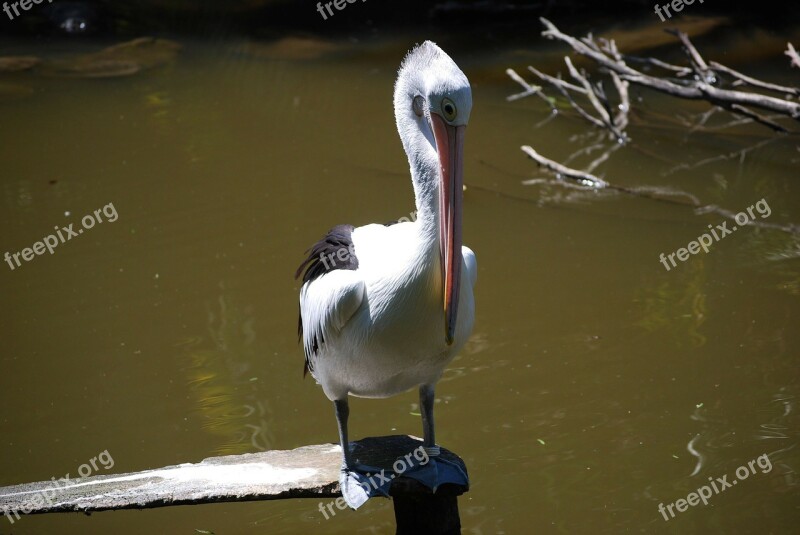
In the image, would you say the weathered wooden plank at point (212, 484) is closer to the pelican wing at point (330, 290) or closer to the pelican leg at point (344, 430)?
the pelican leg at point (344, 430)

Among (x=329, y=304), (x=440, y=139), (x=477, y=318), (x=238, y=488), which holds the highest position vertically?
(x=440, y=139)

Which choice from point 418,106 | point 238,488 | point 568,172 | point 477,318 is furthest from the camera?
point 568,172

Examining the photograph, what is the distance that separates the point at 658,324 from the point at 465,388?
4.04ft

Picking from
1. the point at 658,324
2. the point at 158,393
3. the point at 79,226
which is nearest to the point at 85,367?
the point at 158,393

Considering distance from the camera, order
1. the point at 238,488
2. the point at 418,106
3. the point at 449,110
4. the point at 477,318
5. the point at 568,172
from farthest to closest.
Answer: the point at 568,172 → the point at 477,318 → the point at 238,488 → the point at 418,106 → the point at 449,110

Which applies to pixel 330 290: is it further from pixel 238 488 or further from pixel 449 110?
pixel 238 488

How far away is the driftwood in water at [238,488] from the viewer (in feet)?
10.0

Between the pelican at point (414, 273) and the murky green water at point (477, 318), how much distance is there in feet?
4.00

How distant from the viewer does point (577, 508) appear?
12.6ft

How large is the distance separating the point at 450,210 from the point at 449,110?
29 cm

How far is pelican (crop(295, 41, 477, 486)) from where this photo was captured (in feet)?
8.72

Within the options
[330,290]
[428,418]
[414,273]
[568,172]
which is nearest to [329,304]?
[330,290]

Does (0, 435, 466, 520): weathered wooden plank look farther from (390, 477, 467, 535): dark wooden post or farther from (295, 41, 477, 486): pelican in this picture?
(295, 41, 477, 486): pelican

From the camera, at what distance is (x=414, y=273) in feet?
8.85
